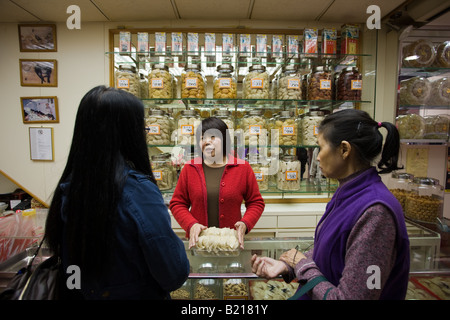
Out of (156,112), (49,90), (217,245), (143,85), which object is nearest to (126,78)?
(143,85)

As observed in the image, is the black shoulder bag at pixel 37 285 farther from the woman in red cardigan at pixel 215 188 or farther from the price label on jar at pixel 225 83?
the price label on jar at pixel 225 83

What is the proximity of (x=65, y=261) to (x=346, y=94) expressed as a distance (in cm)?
226

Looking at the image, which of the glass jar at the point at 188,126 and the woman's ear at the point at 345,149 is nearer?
the woman's ear at the point at 345,149

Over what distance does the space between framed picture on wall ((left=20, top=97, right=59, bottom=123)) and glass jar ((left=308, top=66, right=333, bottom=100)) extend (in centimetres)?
261

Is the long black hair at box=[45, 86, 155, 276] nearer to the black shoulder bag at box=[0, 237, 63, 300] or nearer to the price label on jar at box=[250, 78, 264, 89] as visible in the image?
the black shoulder bag at box=[0, 237, 63, 300]

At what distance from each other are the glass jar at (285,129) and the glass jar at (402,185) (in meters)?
1.01

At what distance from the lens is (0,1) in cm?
213

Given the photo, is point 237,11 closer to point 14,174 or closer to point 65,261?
point 65,261

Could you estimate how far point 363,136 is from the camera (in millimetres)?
826

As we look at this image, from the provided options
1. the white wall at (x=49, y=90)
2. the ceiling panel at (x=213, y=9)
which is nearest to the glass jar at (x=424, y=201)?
the ceiling panel at (x=213, y=9)

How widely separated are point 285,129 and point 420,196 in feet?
4.16

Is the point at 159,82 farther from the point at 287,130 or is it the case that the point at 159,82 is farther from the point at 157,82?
the point at 287,130

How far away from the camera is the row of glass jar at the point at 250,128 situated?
81.3 inches
